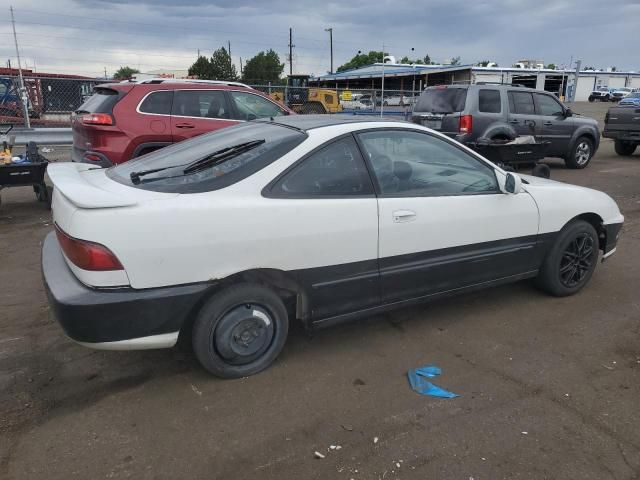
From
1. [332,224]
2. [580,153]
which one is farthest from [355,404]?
[580,153]

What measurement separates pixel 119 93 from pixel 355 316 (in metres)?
5.27

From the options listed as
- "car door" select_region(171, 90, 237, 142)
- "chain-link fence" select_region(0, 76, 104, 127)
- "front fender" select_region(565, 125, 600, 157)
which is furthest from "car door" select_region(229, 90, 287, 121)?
"chain-link fence" select_region(0, 76, 104, 127)

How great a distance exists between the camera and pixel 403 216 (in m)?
3.37

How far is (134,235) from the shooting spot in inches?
103

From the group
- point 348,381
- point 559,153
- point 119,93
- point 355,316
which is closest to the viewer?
point 348,381

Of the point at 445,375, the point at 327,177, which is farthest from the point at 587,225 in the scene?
the point at 327,177

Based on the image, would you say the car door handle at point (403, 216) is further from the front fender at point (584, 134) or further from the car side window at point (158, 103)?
the front fender at point (584, 134)

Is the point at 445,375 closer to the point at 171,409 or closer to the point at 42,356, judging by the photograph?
the point at 171,409

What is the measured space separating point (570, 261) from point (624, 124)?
37.7 feet

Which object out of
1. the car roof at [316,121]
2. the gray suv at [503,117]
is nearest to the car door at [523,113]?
the gray suv at [503,117]

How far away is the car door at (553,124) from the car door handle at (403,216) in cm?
905

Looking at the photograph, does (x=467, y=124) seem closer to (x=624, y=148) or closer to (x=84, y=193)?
(x=624, y=148)

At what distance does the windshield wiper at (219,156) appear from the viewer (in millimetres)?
3211

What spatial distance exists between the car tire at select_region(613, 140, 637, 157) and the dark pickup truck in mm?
199
